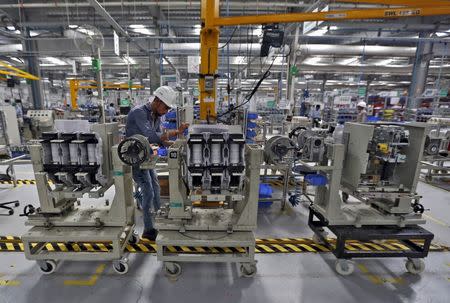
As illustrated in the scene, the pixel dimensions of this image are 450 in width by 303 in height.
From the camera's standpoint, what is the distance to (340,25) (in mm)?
6820

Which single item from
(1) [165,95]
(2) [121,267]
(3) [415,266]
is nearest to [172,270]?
(2) [121,267]

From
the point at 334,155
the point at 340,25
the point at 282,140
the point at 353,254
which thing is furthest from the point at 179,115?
the point at 340,25

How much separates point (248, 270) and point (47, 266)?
2.01 meters

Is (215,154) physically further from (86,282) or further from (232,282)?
(86,282)

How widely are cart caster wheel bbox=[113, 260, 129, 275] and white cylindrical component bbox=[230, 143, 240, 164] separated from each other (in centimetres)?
149

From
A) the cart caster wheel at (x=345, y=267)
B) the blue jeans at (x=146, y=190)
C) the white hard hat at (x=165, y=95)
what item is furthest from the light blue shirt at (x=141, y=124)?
the cart caster wheel at (x=345, y=267)

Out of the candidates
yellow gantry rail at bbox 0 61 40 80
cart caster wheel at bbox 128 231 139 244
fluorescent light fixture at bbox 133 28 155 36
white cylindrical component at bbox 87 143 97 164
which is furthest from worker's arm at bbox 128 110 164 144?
fluorescent light fixture at bbox 133 28 155 36

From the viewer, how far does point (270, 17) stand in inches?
106

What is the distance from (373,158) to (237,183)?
63.3 inches

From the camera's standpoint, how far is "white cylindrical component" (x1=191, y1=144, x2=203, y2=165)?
209cm

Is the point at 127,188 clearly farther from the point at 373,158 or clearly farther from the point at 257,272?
the point at 373,158

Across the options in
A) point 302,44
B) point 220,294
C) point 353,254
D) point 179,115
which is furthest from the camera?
point 302,44

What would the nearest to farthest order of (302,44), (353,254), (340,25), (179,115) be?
(353,254), (179,115), (340,25), (302,44)

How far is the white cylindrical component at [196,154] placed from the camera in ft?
6.85
